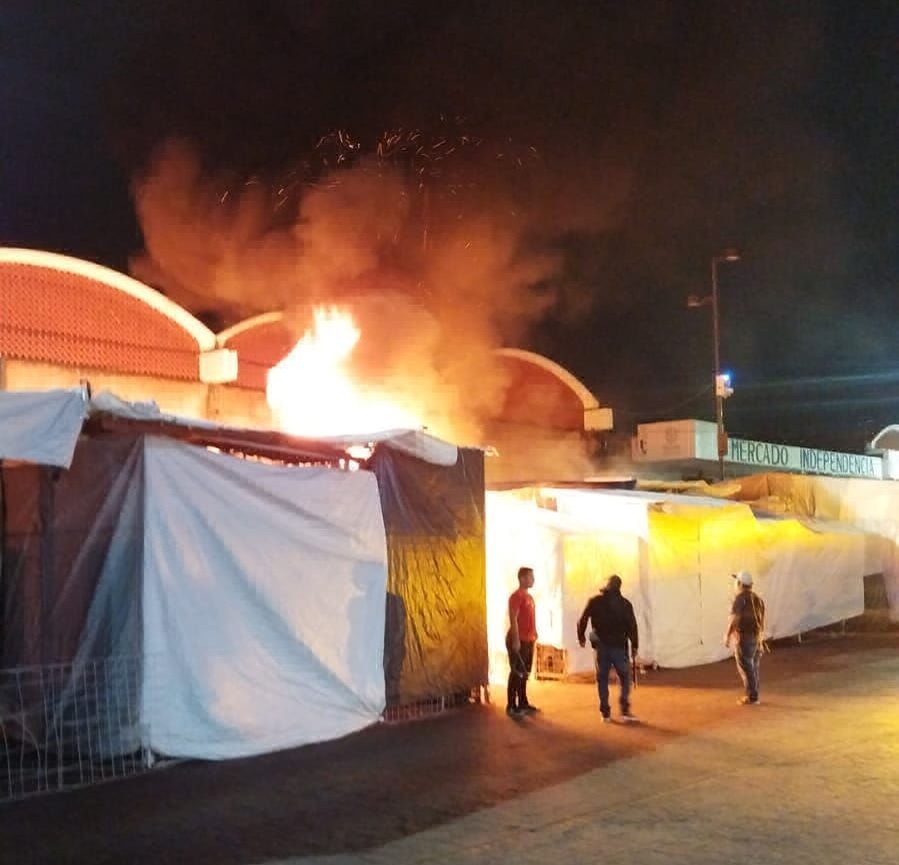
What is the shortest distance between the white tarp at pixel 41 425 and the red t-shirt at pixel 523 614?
5.06 m

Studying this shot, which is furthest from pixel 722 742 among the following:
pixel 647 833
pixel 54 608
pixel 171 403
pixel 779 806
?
pixel 171 403

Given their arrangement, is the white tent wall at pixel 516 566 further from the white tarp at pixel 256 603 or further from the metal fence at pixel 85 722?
the metal fence at pixel 85 722

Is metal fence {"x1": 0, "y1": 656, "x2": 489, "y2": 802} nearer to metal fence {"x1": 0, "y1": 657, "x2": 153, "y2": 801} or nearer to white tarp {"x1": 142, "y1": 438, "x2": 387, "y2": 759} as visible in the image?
metal fence {"x1": 0, "y1": 657, "x2": 153, "y2": 801}

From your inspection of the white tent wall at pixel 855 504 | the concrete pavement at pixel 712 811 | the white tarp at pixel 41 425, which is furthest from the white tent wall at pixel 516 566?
the white tent wall at pixel 855 504

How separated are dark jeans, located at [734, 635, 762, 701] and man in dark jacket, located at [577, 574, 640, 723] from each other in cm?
153

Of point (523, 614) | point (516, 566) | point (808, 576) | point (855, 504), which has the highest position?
point (855, 504)

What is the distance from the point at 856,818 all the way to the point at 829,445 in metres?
31.7

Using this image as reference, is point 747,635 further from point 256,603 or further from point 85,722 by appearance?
point 85,722

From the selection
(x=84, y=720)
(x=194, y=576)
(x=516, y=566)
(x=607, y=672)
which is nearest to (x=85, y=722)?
(x=84, y=720)

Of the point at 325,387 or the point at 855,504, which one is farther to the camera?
the point at 855,504

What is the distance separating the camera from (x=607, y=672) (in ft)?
33.8

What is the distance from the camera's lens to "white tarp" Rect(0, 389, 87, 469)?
7148mm

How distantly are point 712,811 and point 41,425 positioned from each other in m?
5.21

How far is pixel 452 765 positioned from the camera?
26.5ft
